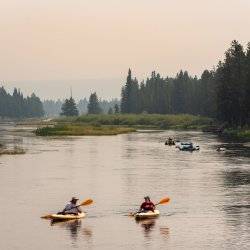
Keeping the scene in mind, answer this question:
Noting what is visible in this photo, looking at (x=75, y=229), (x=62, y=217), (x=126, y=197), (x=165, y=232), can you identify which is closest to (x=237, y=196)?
(x=126, y=197)

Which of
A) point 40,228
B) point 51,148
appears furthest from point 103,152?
point 40,228

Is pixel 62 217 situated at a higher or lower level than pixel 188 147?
lower

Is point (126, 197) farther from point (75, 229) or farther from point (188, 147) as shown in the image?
point (188, 147)

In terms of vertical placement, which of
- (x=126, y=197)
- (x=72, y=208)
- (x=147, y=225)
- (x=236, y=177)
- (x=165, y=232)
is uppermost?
(x=72, y=208)

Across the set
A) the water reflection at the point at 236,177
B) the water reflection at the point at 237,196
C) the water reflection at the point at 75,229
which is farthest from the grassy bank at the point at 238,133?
the water reflection at the point at 75,229

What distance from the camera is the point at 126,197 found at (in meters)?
62.6

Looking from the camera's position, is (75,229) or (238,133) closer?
(75,229)

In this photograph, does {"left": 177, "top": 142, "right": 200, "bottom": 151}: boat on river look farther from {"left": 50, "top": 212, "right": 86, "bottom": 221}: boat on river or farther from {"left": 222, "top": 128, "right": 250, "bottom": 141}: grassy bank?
{"left": 50, "top": 212, "right": 86, "bottom": 221}: boat on river

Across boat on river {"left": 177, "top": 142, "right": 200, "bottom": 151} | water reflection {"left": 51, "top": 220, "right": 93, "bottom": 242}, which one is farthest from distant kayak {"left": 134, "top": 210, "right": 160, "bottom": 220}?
boat on river {"left": 177, "top": 142, "right": 200, "bottom": 151}

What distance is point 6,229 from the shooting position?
47.5m

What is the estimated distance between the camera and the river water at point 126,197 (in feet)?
147

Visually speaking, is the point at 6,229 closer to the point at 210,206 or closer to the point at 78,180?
the point at 210,206

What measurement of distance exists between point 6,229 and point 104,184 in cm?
2508

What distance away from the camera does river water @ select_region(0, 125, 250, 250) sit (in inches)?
1758
